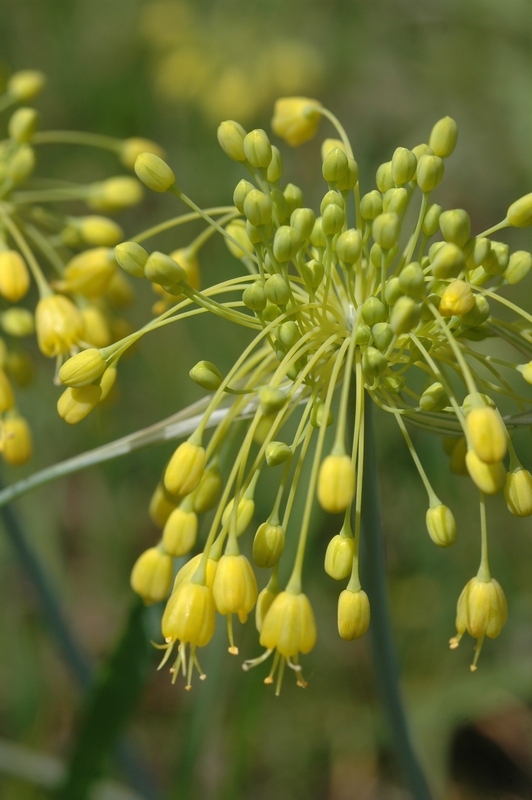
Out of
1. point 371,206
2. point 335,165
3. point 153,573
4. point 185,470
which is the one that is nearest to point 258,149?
point 335,165

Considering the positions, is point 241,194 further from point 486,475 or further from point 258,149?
point 486,475

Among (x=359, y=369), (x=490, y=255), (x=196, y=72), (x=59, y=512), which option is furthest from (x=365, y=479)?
(x=196, y=72)

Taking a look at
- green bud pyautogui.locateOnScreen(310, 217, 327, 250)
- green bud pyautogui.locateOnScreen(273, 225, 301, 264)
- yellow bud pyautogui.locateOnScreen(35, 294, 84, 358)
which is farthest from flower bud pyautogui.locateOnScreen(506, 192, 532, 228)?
yellow bud pyautogui.locateOnScreen(35, 294, 84, 358)

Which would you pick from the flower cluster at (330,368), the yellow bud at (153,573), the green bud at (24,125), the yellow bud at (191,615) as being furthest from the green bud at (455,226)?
the green bud at (24,125)

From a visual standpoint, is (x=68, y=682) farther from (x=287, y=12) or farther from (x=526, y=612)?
(x=287, y=12)

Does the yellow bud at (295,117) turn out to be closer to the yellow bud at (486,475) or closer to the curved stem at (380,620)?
the curved stem at (380,620)
